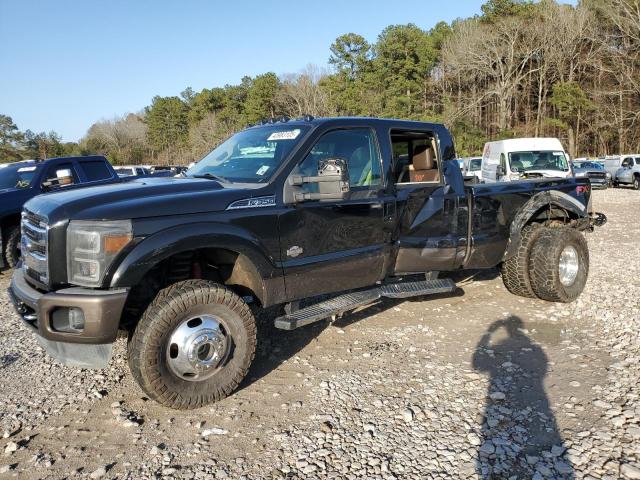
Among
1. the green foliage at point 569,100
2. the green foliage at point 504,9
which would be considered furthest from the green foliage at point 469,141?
the green foliage at point 504,9

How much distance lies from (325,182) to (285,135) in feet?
2.47

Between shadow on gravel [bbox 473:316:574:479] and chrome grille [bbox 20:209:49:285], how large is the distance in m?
2.98

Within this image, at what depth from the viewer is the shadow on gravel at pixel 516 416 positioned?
2699mm

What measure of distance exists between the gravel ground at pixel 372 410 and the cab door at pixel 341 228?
2.47ft

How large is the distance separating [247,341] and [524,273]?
11.7 feet

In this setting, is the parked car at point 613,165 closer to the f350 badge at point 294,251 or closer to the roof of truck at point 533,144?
the roof of truck at point 533,144

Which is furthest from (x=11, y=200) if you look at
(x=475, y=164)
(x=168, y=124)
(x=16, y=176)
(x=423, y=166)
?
(x=168, y=124)

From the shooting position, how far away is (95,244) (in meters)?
3.00

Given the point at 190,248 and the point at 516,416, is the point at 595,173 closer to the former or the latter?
the point at 516,416

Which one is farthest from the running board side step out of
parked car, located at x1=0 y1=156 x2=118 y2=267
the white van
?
the white van

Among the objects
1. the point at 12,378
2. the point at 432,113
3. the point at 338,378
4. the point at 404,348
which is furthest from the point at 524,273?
the point at 432,113

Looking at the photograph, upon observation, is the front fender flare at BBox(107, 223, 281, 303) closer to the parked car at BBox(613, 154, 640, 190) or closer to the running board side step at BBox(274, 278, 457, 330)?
the running board side step at BBox(274, 278, 457, 330)

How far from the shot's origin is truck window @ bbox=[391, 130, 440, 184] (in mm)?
4848

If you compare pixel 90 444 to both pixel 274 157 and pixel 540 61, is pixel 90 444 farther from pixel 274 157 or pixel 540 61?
pixel 540 61
